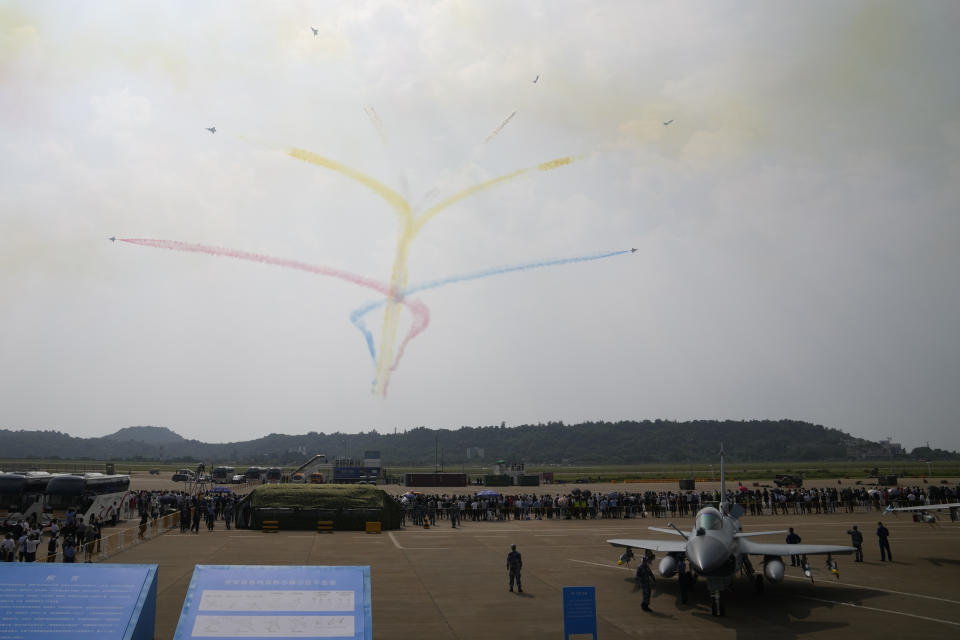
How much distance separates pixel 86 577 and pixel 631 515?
120ft

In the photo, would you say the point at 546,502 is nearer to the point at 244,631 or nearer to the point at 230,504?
the point at 230,504

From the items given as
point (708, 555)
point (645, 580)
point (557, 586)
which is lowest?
point (557, 586)

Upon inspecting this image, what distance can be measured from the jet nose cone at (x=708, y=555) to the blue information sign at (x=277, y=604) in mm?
10348

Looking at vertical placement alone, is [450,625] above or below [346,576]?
below

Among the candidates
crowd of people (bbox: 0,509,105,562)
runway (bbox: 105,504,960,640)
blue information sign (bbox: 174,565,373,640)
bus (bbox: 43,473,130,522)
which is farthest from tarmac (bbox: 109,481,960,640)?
blue information sign (bbox: 174,565,373,640)

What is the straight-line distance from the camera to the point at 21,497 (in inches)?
1277

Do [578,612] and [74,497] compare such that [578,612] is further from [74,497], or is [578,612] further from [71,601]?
[74,497]

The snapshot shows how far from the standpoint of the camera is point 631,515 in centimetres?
4144

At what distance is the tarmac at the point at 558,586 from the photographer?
14.7 metres

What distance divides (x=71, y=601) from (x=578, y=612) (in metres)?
8.67

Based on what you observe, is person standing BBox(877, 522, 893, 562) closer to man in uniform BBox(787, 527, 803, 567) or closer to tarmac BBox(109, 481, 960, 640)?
tarmac BBox(109, 481, 960, 640)

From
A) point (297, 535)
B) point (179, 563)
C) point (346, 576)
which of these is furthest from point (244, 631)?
point (297, 535)

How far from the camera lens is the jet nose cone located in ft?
53.6

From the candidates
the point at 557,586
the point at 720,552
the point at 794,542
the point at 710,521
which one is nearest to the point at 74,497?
the point at 557,586
